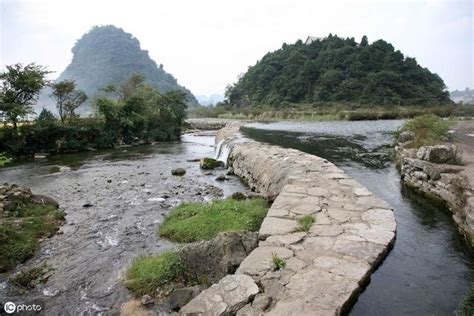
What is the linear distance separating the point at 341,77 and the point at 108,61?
90460 millimetres

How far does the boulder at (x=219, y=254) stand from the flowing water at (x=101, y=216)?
0.98 metres

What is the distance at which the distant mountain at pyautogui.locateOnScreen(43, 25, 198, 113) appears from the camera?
110188 mm

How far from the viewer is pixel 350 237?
4.25 m

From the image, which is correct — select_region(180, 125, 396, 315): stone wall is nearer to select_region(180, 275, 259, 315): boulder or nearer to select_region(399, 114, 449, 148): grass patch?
select_region(180, 275, 259, 315): boulder

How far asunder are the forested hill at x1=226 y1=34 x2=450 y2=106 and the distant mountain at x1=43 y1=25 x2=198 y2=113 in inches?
1631

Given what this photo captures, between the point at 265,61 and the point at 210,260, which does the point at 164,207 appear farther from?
the point at 265,61

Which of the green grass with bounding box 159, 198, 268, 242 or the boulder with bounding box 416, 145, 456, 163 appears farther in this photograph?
the boulder with bounding box 416, 145, 456, 163

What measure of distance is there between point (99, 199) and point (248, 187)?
14.6 ft

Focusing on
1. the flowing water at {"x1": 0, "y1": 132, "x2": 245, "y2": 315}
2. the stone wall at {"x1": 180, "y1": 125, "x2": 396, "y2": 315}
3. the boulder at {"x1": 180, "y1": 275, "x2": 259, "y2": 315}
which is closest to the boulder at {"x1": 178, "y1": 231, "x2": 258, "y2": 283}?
the stone wall at {"x1": 180, "y1": 125, "x2": 396, "y2": 315}

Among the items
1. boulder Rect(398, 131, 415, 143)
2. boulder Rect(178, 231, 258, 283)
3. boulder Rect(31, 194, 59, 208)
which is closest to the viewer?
boulder Rect(178, 231, 258, 283)

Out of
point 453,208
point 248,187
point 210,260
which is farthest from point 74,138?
point 453,208

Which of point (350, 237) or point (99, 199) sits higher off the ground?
point (350, 237)
